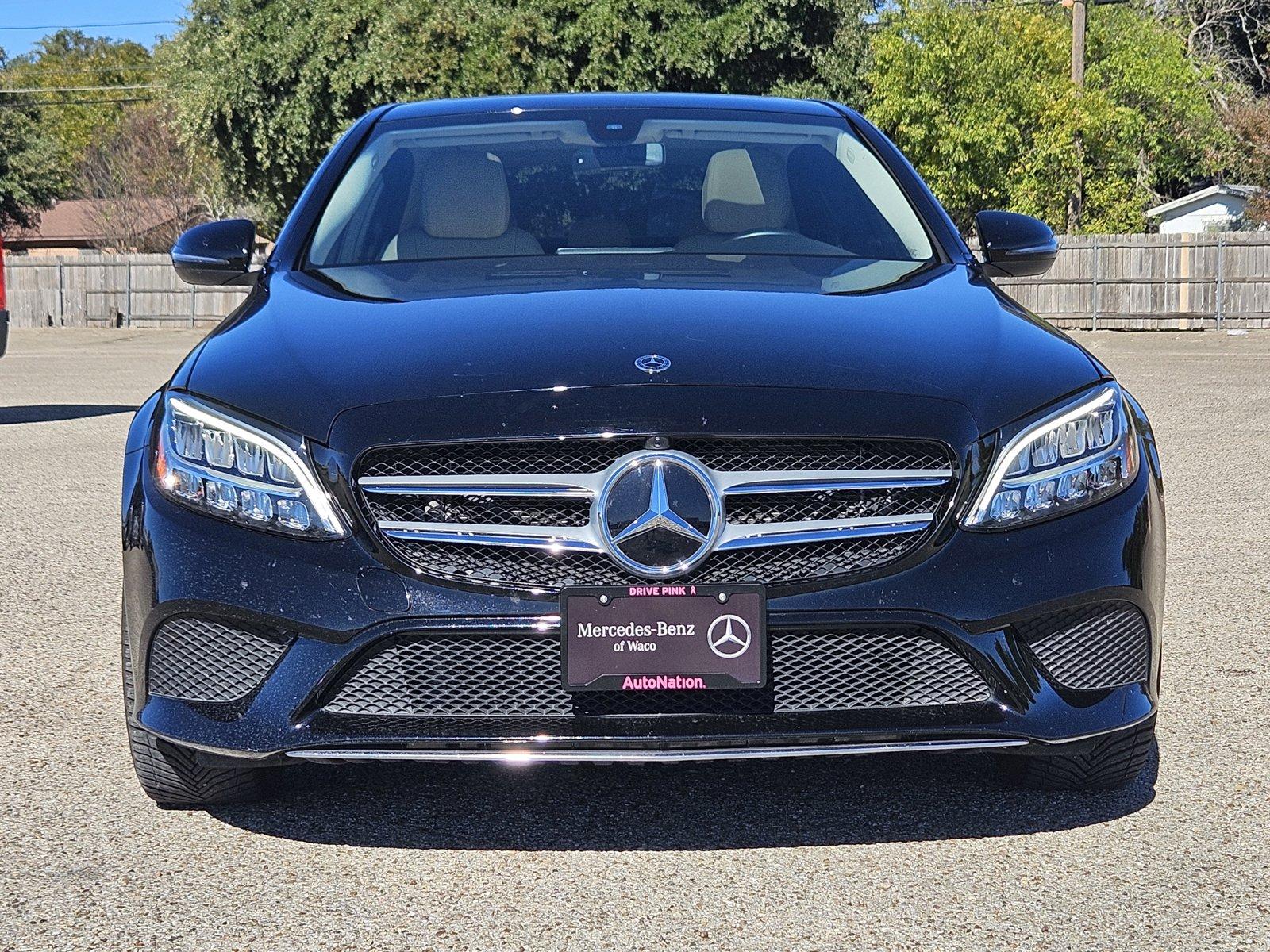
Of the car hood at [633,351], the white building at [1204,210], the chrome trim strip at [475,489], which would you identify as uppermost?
the white building at [1204,210]

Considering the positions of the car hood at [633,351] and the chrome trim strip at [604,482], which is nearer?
the chrome trim strip at [604,482]

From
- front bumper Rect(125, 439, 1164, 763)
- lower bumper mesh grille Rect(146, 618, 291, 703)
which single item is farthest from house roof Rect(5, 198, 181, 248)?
front bumper Rect(125, 439, 1164, 763)

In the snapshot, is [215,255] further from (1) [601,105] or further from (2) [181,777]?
(2) [181,777]

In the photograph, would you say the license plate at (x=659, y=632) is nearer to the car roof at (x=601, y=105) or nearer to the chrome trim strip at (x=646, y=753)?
the chrome trim strip at (x=646, y=753)

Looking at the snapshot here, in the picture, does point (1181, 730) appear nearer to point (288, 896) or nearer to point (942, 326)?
point (942, 326)

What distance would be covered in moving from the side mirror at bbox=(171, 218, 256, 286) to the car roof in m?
0.70

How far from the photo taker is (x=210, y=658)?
3219mm

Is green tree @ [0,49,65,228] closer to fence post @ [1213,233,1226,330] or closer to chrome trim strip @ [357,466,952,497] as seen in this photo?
fence post @ [1213,233,1226,330]

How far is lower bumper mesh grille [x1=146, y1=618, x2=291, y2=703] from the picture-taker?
3.18 meters

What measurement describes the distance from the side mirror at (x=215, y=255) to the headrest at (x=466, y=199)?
0.47 m

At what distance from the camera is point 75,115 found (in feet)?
327

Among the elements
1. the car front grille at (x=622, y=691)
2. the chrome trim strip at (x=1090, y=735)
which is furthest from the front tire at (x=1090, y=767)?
the car front grille at (x=622, y=691)

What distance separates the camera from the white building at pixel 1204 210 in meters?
48.7

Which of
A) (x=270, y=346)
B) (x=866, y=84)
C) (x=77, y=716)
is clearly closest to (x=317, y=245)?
(x=270, y=346)
